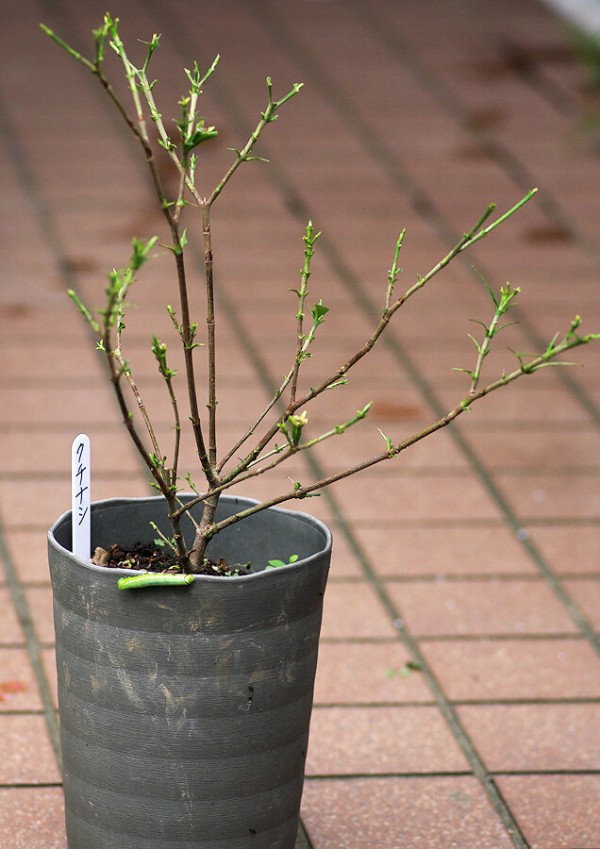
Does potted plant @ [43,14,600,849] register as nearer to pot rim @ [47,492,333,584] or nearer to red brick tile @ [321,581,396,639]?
pot rim @ [47,492,333,584]

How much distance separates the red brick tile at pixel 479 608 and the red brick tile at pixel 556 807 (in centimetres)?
57

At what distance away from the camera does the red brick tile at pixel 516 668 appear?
3000 millimetres

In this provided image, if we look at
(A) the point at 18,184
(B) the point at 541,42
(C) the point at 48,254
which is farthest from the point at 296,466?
(B) the point at 541,42

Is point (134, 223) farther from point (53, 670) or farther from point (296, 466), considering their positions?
point (53, 670)

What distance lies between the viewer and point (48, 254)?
5438mm

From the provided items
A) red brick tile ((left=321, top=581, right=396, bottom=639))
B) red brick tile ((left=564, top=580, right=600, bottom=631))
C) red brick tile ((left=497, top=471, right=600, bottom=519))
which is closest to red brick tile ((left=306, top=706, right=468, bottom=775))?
red brick tile ((left=321, top=581, right=396, bottom=639))

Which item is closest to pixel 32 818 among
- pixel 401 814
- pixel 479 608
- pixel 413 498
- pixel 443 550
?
pixel 401 814

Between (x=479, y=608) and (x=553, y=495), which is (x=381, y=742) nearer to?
(x=479, y=608)

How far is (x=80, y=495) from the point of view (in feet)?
6.75

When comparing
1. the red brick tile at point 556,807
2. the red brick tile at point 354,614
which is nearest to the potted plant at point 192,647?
the red brick tile at point 556,807

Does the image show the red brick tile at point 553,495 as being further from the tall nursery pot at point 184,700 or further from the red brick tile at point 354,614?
the tall nursery pot at point 184,700

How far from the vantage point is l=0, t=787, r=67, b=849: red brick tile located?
7.92 feet

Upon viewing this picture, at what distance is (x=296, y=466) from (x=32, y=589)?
0.98m

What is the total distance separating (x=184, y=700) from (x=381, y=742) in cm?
92
